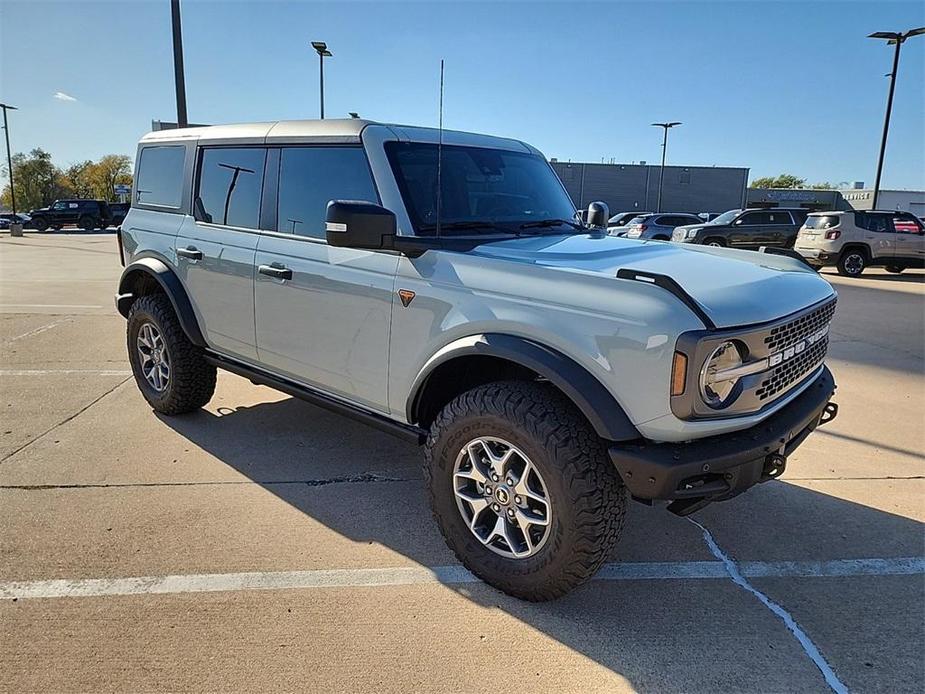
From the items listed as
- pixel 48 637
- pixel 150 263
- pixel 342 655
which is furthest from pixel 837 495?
pixel 150 263

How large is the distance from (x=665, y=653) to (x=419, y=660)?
3.07 ft

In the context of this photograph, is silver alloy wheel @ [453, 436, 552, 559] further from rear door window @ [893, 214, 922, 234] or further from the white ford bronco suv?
rear door window @ [893, 214, 922, 234]

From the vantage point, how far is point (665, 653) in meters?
2.47

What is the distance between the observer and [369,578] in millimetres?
2939

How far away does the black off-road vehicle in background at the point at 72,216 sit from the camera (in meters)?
38.3

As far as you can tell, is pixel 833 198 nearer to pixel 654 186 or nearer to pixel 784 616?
pixel 654 186

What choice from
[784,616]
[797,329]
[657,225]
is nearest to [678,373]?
[797,329]

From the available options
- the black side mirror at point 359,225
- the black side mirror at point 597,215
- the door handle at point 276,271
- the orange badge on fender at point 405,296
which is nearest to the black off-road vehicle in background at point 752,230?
the black side mirror at point 597,215

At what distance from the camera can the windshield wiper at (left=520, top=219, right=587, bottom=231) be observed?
12.1 feet

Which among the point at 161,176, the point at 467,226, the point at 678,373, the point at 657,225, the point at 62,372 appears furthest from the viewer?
the point at 657,225

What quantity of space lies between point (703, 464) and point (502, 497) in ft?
2.79

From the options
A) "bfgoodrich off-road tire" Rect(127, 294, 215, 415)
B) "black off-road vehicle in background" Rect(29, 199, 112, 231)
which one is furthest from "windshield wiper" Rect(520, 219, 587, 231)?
"black off-road vehicle in background" Rect(29, 199, 112, 231)

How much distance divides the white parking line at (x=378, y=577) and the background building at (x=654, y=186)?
60.6 m

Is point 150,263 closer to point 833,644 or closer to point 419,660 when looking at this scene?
point 419,660
